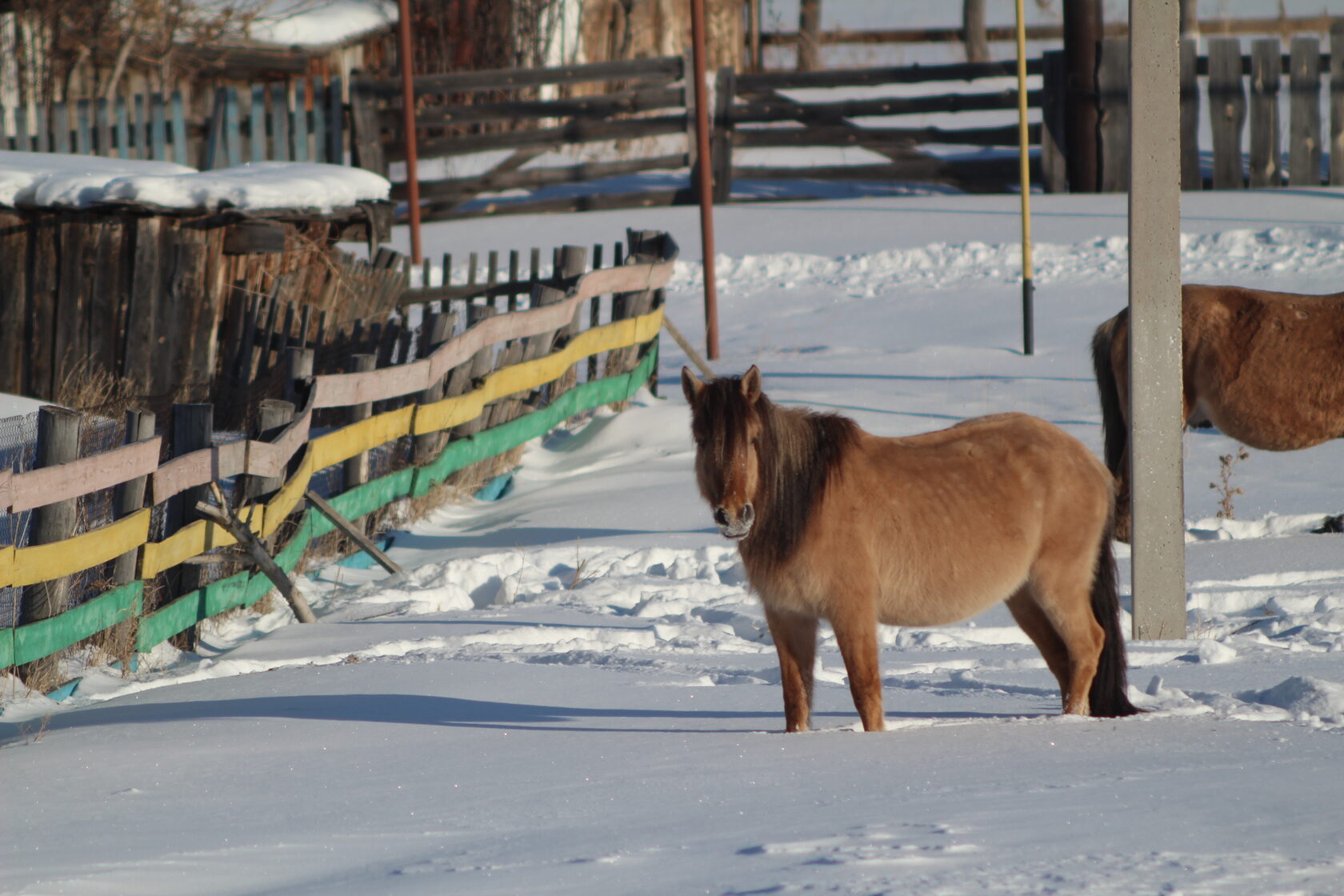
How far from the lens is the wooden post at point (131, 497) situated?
589 cm

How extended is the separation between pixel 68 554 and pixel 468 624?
5.77 ft

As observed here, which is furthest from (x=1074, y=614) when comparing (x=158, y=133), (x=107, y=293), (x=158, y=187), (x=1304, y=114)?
(x=158, y=133)

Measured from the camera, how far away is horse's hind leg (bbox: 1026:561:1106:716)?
15.2 feet

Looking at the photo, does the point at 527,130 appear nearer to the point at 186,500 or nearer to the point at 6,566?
the point at 186,500

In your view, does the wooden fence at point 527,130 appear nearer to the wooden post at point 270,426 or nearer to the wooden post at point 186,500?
the wooden post at point 270,426

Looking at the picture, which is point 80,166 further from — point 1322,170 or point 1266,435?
point 1322,170

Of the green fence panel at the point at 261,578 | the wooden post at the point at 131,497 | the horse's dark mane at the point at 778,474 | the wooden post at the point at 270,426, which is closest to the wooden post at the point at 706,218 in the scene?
the green fence panel at the point at 261,578

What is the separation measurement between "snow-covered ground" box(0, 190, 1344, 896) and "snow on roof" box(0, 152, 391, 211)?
8.69ft

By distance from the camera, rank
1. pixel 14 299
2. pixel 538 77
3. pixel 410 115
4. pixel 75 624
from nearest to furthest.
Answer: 1. pixel 75 624
2. pixel 14 299
3. pixel 410 115
4. pixel 538 77

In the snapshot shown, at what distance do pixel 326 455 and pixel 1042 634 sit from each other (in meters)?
4.03

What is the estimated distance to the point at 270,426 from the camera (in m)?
6.95

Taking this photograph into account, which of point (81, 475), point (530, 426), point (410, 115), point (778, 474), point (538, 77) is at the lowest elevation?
point (530, 426)

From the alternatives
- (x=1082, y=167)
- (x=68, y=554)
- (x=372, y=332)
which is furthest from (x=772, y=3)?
(x=68, y=554)

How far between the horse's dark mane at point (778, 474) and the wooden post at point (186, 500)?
3112 mm
